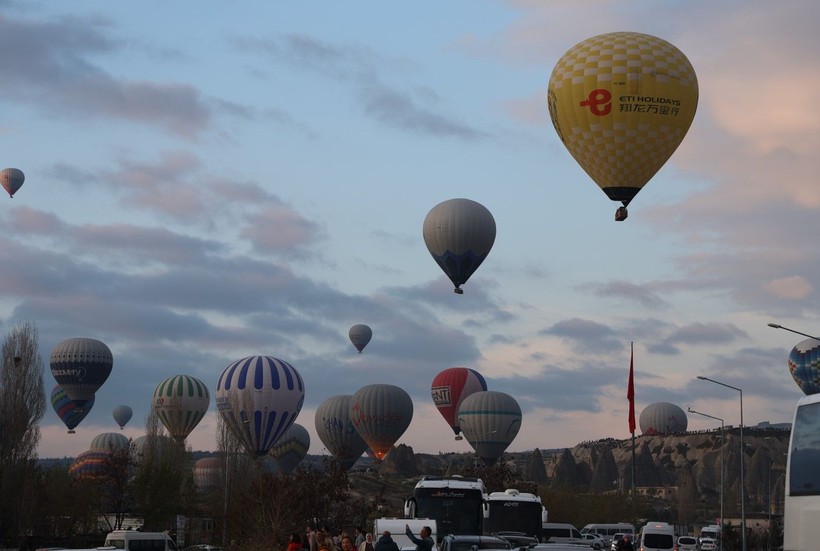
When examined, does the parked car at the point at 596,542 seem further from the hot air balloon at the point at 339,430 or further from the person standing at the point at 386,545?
the hot air balloon at the point at 339,430

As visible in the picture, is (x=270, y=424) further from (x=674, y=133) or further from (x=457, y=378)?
(x=674, y=133)

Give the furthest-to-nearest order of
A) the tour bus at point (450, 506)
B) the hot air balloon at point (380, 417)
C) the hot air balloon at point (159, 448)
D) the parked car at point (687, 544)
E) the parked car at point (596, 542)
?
the hot air balloon at point (380, 417) → the hot air balloon at point (159, 448) → the parked car at point (687, 544) → the parked car at point (596, 542) → the tour bus at point (450, 506)

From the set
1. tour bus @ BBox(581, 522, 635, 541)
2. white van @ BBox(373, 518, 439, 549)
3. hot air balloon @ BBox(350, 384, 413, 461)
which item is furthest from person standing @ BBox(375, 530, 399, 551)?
hot air balloon @ BBox(350, 384, 413, 461)

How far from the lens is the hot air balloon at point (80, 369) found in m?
132

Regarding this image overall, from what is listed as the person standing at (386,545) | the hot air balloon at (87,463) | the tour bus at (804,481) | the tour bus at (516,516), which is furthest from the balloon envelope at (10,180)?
the tour bus at (804,481)

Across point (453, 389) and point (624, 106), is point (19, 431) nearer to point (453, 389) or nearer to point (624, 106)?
point (624, 106)

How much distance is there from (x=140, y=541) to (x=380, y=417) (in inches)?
3186

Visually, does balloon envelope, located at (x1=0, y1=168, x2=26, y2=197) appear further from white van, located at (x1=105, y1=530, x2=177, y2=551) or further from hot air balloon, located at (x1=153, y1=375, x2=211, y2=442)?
white van, located at (x1=105, y1=530, x2=177, y2=551)

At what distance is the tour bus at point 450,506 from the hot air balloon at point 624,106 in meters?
16.6

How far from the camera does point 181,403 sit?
123000 millimetres

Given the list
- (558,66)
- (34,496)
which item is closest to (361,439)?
(34,496)

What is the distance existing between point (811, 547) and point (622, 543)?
22.6 meters

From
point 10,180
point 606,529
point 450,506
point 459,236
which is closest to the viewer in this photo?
point 450,506

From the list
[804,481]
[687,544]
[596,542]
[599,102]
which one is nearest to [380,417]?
[687,544]
